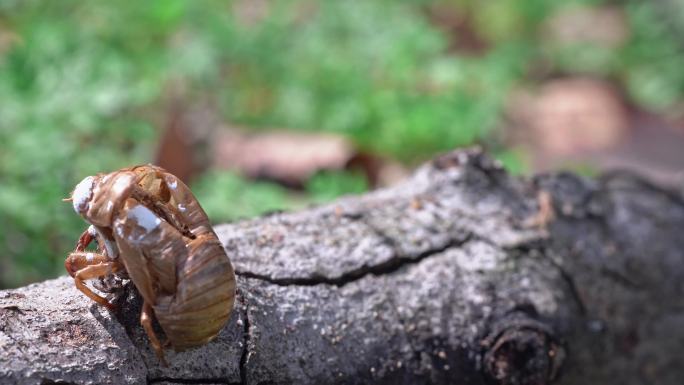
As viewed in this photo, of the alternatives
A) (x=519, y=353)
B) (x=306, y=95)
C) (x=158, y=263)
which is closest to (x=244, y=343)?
(x=158, y=263)

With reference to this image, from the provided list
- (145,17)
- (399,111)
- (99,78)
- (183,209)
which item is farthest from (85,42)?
(183,209)

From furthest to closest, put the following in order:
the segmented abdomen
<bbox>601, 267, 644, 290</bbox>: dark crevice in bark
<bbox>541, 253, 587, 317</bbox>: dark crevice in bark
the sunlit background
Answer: the sunlit background
<bbox>601, 267, 644, 290</bbox>: dark crevice in bark
<bbox>541, 253, 587, 317</bbox>: dark crevice in bark
the segmented abdomen

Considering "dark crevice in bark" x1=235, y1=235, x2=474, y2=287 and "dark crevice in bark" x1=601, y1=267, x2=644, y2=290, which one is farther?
"dark crevice in bark" x1=601, y1=267, x2=644, y2=290

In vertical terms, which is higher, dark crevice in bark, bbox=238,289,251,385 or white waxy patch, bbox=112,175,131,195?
white waxy patch, bbox=112,175,131,195

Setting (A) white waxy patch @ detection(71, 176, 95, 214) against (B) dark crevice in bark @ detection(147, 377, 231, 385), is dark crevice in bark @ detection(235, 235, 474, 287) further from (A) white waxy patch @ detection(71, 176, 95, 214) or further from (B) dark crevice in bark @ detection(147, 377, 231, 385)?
(A) white waxy patch @ detection(71, 176, 95, 214)

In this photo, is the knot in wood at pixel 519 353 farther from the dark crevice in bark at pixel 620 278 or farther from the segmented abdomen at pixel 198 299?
the segmented abdomen at pixel 198 299

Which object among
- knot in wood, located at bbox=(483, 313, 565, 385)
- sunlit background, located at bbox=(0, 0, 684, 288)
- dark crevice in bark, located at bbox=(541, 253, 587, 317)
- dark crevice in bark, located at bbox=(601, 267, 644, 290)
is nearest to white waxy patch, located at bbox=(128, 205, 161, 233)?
knot in wood, located at bbox=(483, 313, 565, 385)

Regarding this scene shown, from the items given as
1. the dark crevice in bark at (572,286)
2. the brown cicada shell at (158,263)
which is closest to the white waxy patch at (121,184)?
the brown cicada shell at (158,263)
